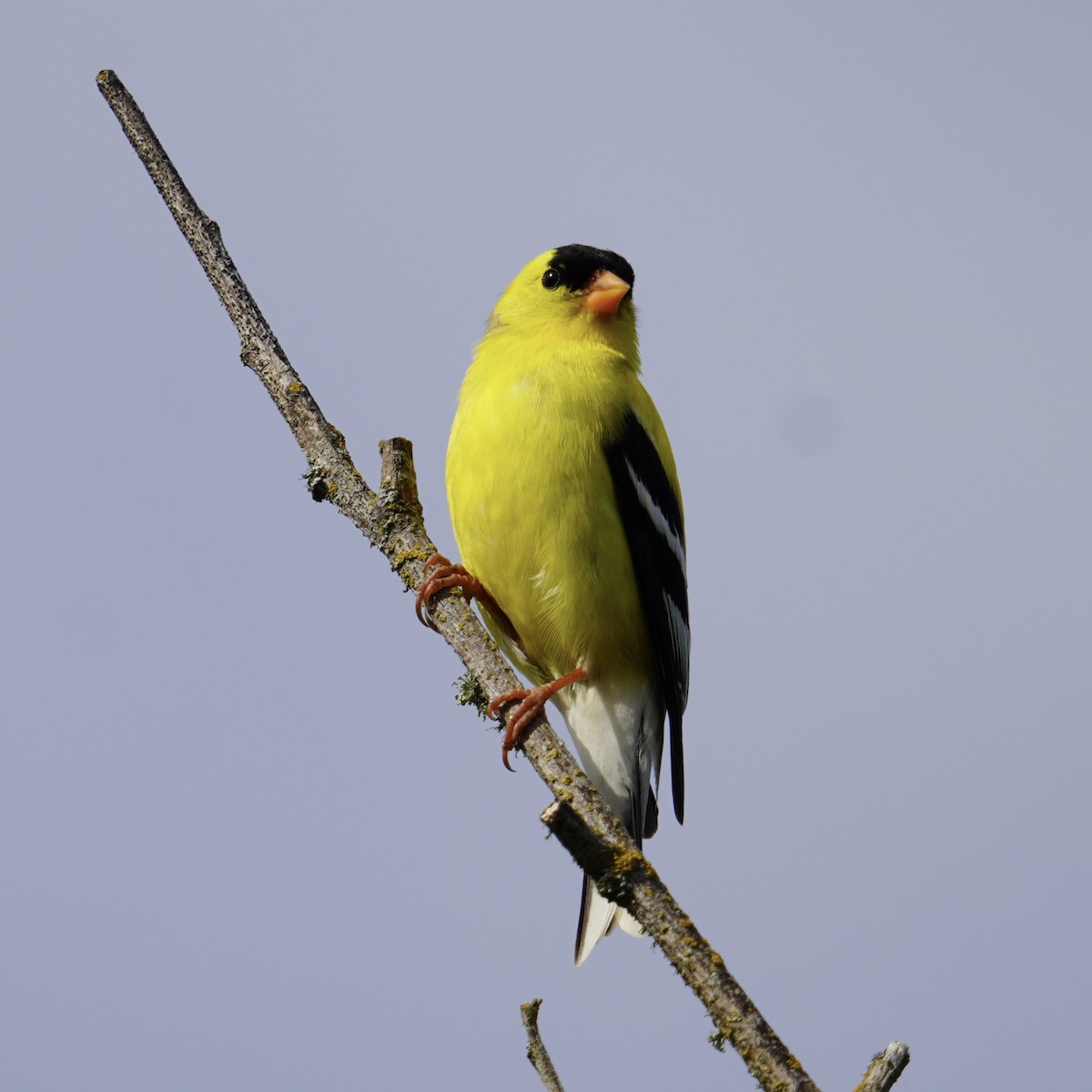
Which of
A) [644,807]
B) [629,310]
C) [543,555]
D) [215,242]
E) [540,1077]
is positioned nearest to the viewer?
[540,1077]

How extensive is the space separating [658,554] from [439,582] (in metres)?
1.46

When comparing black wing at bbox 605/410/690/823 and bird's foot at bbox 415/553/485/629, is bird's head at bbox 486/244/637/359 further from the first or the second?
bird's foot at bbox 415/553/485/629

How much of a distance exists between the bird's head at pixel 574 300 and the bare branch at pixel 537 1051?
322 centimetres

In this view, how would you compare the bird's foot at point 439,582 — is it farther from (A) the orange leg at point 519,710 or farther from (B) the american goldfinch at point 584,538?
(A) the orange leg at point 519,710

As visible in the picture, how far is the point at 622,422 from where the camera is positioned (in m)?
5.12

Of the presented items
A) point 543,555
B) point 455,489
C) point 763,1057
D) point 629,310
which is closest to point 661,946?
point 763,1057

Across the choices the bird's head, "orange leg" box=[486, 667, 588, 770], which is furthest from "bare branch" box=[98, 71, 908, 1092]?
the bird's head

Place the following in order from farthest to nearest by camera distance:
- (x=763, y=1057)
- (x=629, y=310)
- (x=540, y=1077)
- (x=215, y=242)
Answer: (x=629, y=310) → (x=215, y=242) → (x=540, y=1077) → (x=763, y=1057)

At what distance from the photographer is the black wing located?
5.10 meters

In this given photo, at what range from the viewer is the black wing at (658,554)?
5.10m

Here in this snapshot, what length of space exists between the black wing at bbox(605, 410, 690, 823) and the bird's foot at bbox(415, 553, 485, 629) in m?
0.68

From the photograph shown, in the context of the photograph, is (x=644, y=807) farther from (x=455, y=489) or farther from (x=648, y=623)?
(x=455, y=489)

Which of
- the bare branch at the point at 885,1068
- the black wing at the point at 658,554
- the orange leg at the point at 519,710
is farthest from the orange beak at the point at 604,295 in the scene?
the bare branch at the point at 885,1068

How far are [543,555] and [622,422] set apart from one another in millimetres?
673
